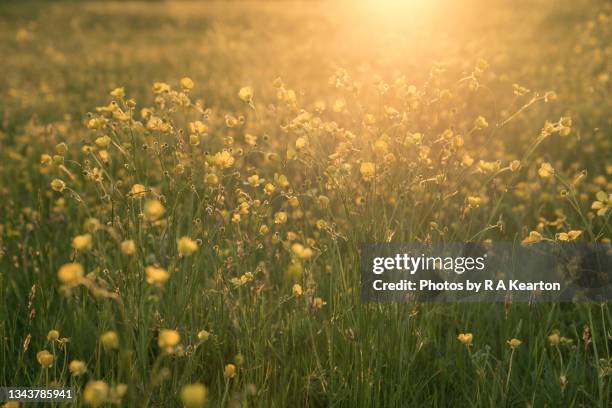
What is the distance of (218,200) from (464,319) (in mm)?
1191

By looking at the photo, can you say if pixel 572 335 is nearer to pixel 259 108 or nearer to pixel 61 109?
pixel 259 108

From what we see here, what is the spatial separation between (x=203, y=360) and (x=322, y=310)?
0.59 meters

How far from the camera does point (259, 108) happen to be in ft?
20.2

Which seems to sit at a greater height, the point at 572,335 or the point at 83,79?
the point at 83,79

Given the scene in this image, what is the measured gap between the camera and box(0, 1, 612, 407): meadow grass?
2.48 meters

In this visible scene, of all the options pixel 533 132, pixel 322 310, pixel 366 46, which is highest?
pixel 366 46

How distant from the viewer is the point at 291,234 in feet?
9.89

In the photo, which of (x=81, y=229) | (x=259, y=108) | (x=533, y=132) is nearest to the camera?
(x=81, y=229)

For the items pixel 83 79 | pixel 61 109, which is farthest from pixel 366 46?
pixel 61 109

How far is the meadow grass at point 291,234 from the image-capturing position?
8.14 feet

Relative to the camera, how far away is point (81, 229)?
150 inches

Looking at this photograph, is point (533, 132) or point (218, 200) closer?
point (218, 200)

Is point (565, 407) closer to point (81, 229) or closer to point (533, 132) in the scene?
point (81, 229)

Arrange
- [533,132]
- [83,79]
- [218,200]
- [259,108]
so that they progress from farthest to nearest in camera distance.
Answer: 1. [83,79]
2. [259,108]
3. [533,132]
4. [218,200]
